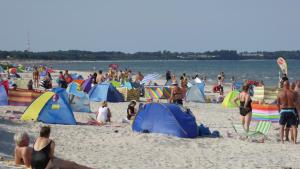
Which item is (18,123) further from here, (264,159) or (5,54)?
(5,54)

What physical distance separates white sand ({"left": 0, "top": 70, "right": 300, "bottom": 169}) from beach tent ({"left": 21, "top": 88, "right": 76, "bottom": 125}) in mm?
425

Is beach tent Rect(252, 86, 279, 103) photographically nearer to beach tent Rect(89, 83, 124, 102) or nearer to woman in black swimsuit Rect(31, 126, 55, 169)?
beach tent Rect(89, 83, 124, 102)

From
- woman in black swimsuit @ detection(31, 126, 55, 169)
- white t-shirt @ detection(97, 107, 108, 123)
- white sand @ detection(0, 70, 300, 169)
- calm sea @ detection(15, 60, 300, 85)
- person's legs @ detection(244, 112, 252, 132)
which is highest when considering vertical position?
woman in black swimsuit @ detection(31, 126, 55, 169)

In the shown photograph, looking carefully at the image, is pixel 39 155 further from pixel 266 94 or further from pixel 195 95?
pixel 195 95

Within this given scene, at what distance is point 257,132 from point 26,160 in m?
5.85

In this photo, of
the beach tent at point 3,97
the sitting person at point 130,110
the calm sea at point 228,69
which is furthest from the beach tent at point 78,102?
the calm sea at point 228,69

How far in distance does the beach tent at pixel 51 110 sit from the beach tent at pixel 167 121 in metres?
1.91

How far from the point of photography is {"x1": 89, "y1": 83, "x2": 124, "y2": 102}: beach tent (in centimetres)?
2022

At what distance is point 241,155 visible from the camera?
1022 cm

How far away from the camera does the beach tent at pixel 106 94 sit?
66.3 ft

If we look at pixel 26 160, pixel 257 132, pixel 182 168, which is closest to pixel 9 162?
pixel 26 160

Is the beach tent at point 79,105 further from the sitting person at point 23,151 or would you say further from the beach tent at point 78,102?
the sitting person at point 23,151

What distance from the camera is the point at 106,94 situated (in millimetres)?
20219

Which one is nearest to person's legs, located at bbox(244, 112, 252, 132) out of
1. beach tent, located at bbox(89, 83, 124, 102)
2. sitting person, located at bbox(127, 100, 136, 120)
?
sitting person, located at bbox(127, 100, 136, 120)
